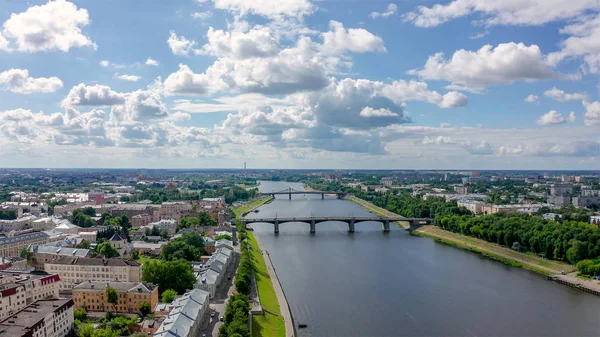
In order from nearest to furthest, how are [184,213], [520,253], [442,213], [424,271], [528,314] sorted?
[528,314] → [424,271] → [520,253] → [442,213] → [184,213]

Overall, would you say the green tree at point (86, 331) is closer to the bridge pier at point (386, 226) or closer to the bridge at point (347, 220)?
the bridge at point (347, 220)

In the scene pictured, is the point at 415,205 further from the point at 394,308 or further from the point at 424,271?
the point at 394,308

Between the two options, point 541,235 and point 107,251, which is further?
point 541,235

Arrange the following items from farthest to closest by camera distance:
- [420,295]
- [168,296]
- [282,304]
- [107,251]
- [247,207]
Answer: [247,207] → [107,251] → [420,295] → [282,304] → [168,296]

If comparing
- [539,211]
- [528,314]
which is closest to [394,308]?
[528,314]

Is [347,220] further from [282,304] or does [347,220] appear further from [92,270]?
[92,270]

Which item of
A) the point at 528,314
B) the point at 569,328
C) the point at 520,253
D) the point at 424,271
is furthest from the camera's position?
the point at 520,253

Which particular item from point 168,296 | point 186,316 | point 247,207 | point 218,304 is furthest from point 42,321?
point 247,207
